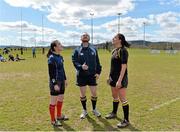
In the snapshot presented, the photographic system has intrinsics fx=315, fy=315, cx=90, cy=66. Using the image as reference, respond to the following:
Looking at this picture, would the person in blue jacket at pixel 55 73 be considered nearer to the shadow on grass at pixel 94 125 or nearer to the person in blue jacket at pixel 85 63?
the person in blue jacket at pixel 85 63

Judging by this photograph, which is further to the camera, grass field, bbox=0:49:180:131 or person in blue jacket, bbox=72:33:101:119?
person in blue jacket, bbox=72:33:101:119

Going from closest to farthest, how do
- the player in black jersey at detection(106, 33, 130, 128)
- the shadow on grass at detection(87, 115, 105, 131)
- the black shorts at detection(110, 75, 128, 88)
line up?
the shadow on grass at detection(87, 115, 105, 131) < the player in black jersey at detection(106, 33, 130, 128) < the black shorts at detection(110, 75, 128, 88)

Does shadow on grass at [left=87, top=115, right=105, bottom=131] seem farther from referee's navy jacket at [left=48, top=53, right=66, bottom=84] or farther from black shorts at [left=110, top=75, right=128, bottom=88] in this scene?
referee's navy jacket at [left=48, top=53, right=66, bottom=84]

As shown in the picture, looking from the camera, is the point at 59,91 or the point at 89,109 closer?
the point at 59,91


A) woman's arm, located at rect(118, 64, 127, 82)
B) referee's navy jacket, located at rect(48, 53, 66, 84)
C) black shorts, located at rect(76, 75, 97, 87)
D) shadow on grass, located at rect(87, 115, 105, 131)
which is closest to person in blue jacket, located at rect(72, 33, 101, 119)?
black shorts, located at rect(76, 75, 97, 87)

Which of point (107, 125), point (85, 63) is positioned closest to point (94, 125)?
point (107, 125)

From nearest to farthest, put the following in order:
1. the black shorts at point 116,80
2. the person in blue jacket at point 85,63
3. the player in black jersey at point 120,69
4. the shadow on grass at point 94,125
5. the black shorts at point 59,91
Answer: the shadow on grass at point 94,125 < the player in black jersey at point 120,69 < the black shorts at point 116,80 < the black shorts at point 59,91 < the person in blue jacket at point 85,63

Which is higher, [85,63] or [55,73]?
[85,63]

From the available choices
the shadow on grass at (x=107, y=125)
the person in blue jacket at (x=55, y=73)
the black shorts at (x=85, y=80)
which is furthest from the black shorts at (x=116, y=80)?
the person in blue jacket at (x=55, y=73)

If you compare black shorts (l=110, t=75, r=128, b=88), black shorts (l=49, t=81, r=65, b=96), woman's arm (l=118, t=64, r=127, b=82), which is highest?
woman's arm (l=118, t=64, r=127, b=82)

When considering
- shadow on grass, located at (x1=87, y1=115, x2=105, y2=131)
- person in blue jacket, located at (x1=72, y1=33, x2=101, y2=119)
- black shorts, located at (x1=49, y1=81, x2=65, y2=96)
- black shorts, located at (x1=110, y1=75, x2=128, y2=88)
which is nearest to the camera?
shadow on grass, located at (x1=87, y1=115, x2=105, y2=131)

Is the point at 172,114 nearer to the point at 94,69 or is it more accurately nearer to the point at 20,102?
the point at 94,69

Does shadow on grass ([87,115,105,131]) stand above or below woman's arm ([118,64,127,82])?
below

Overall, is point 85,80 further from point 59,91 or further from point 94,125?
point 94,125
